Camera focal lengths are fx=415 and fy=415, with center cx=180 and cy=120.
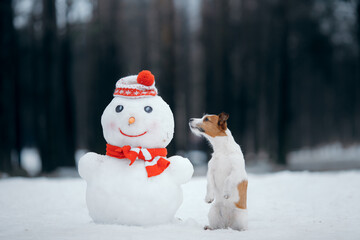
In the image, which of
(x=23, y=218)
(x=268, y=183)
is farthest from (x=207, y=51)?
(x=23, y=218)

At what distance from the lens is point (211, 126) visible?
474 cm

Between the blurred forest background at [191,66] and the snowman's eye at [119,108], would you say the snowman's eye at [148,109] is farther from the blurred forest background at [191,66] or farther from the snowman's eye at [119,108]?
the blurred forest background at [191,66]

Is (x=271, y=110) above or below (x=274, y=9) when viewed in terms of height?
below

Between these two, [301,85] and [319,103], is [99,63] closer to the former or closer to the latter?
[301,85]

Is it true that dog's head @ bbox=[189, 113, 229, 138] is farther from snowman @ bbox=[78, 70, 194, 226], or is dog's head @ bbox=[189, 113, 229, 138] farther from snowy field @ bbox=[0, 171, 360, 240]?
snowy field @ bbox=[0, 171, 360, 240]

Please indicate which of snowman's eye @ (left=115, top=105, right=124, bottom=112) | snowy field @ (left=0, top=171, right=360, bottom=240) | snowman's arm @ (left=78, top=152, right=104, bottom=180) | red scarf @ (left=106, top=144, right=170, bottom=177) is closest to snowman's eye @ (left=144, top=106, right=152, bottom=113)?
snowman's eye @ (left=115, top=105, right=124, bottom=112)

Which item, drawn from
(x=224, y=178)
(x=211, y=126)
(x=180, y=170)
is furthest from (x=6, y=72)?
(x=224, y=178)

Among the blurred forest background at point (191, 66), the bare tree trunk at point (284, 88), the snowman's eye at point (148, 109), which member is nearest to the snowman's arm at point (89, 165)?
the snowman's eye at point (148, 109)

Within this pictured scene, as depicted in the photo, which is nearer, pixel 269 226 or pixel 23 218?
pixel 269 226

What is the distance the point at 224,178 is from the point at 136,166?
3.27ft

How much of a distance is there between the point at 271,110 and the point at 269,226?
43.2 feet

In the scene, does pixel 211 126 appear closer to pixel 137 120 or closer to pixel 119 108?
pixel 137 120

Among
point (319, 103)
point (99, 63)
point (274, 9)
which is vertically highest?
point (274, 9)

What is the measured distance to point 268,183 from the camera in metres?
8.05
